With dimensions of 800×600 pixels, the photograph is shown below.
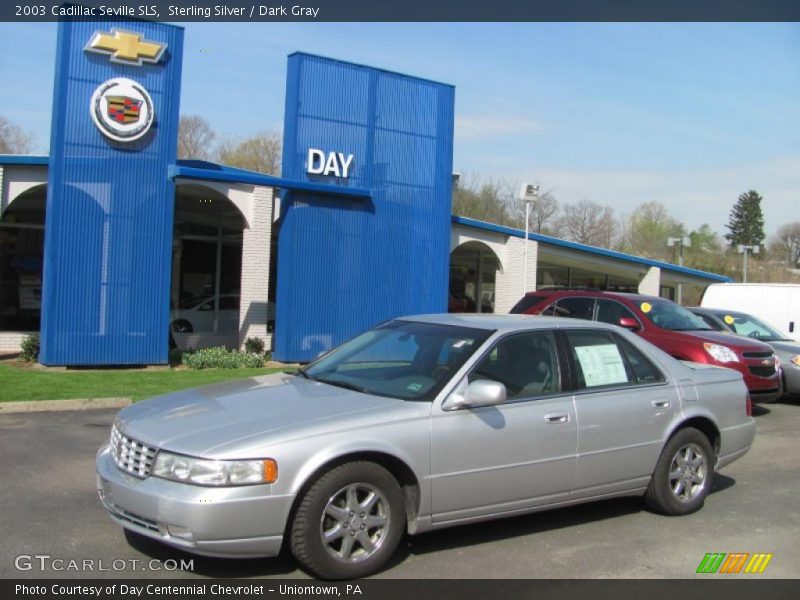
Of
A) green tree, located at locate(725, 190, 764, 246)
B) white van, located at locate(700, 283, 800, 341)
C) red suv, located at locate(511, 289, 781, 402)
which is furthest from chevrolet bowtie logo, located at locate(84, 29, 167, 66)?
green tree, located at locate(725, 190, 764, 246)

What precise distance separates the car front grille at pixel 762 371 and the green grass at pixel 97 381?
847cm

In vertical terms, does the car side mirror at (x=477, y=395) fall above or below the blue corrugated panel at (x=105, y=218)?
below

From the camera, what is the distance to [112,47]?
14297mm

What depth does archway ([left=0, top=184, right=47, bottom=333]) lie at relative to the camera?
61.5 feet

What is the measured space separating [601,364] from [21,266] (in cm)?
1711

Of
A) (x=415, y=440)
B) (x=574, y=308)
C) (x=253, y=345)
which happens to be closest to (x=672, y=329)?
(x=574, y=308)

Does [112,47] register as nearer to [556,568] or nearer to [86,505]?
[86,505]

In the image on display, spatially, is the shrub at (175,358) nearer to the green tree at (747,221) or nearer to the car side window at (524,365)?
the car side window at (524,365)

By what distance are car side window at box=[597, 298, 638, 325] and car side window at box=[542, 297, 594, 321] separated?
0.14 metres

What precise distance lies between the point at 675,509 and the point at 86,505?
453cm

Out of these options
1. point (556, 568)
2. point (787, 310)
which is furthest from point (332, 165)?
point (556, 568)

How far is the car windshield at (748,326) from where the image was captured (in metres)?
A: 14.4

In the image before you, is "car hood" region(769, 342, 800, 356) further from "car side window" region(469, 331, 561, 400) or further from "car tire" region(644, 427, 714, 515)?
"car side window" region(469, 331, 561, 400)

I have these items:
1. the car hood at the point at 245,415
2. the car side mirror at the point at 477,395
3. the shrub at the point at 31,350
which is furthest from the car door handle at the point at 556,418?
the shrub at the point at 31,350
